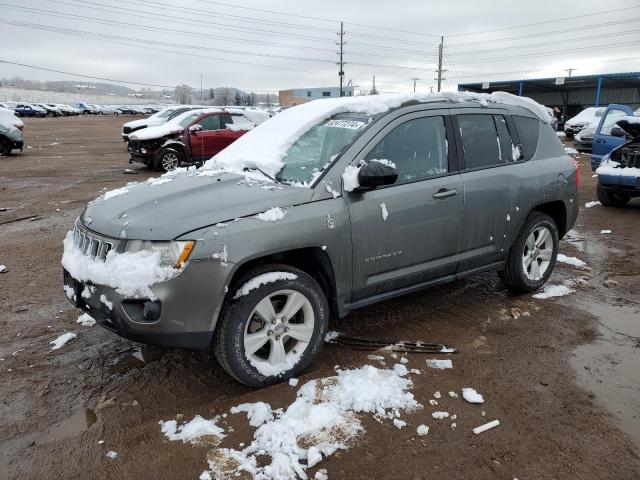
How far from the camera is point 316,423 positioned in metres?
2.86

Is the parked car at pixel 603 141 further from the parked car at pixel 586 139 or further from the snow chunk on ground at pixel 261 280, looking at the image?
the snow chunk on ground at pixel 261 280

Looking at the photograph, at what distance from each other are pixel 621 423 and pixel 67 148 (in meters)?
23.4


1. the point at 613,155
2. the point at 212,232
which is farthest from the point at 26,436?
the point at 613,155

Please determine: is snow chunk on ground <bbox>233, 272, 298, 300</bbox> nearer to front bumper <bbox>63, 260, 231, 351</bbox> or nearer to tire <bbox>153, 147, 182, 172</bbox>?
front bumper <bbox>63, 260, 231, 351</bbox>

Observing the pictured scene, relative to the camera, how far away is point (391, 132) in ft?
12.3

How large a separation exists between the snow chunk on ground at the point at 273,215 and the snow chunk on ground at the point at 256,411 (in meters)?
1.10

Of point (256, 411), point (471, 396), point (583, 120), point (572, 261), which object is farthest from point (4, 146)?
point (583, 120)

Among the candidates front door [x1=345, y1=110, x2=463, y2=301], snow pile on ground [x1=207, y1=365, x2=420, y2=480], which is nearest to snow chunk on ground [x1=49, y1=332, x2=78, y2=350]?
snow pile on ground [x1=207, y1=365, x2=420, y2=480]

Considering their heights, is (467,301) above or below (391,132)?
below

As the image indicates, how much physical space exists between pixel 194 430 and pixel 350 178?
5.95 ft

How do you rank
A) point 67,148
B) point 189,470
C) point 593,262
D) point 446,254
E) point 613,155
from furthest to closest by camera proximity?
point 67,148 → point 613,155 → point 593,262 → point 446,254 → point 189,470

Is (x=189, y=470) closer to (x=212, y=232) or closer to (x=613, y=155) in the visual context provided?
(x=212, y=232)

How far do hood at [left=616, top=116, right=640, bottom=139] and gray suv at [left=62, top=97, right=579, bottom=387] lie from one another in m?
4.86

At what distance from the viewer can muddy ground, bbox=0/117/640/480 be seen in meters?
2.62
